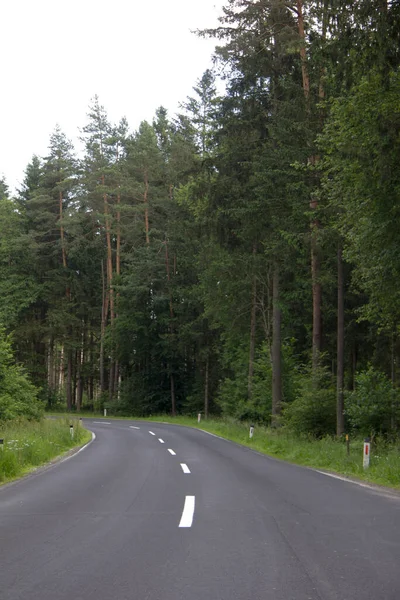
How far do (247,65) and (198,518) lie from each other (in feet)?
72.7

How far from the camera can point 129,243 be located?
5653 centimetres

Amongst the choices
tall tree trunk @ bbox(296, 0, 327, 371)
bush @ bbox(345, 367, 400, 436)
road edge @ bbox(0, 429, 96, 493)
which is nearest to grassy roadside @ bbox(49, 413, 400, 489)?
bush @ bbox(345, 367, 400, 436)

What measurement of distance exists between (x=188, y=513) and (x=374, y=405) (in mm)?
12323

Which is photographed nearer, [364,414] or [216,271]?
[364,414]

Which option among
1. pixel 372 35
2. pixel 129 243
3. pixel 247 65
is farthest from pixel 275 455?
pixel 129 243

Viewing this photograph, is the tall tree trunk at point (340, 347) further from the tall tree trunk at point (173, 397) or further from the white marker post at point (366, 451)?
the tall tree trunk at point (173, 397)

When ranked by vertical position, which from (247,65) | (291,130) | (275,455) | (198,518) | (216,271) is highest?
(247,65)

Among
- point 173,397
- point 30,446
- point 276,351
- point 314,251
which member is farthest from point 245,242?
point 173,397

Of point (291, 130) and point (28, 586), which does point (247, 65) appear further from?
point (28, 586)

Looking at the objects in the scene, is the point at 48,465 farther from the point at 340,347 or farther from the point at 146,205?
the point at 146,205

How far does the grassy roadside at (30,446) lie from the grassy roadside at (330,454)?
24.5 ft

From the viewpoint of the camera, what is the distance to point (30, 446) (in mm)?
16641

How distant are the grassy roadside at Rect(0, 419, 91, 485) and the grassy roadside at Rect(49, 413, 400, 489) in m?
7.46

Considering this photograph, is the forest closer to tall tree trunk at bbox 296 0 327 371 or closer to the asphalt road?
tall tree trunk at bbox 296 0 327 371
